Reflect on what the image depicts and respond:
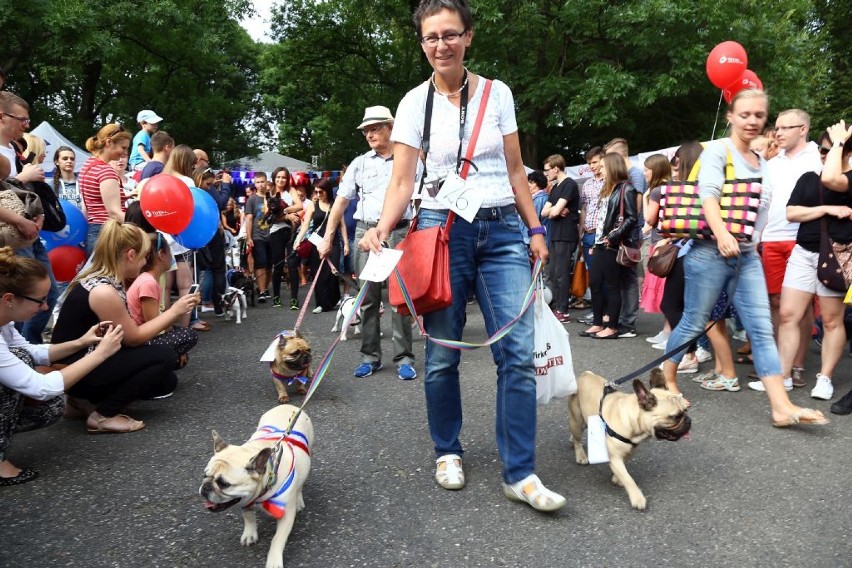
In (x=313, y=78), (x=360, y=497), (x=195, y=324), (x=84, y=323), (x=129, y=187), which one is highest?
(x=313, y=78)

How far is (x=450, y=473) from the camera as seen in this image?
10.7 ft

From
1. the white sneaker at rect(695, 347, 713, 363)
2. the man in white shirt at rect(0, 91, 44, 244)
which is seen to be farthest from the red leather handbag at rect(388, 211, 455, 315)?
the white sneaker at rect(695, 347, 713, 363)

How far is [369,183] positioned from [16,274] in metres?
2.84

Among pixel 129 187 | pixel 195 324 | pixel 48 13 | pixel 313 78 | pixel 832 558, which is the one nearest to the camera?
pixel 832 558

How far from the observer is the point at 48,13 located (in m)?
16.9

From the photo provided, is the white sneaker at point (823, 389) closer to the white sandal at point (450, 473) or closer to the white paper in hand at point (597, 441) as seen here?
the white paper in hand at point (597, 441)

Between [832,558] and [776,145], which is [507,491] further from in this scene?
[776,145]

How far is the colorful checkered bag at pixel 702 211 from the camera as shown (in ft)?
12.9

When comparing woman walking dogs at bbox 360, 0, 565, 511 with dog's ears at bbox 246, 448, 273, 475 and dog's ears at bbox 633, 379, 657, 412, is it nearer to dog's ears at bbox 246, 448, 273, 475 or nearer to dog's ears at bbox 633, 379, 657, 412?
dog's ears at bbox 633, 379, 657, 412

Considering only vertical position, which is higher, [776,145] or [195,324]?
[776,145]

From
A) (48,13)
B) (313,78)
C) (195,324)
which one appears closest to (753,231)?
(195,324)

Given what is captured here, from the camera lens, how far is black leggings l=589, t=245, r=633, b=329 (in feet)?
22.7

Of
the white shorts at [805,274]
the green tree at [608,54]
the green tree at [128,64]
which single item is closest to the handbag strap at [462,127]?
the white shorts at [805,274]

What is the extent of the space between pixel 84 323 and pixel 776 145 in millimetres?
5868
